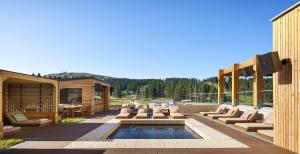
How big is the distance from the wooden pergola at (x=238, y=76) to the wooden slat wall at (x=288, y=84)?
7010 mm

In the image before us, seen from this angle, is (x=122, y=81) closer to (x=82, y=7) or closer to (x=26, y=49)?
(x=26, y=49)

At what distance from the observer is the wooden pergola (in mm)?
16141

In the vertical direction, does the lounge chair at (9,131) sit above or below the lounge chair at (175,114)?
above

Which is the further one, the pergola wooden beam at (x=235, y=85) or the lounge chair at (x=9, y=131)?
the pergola wooden beam at (x=235, y=85)

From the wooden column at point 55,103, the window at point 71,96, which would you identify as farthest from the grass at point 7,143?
the window at point 71,96

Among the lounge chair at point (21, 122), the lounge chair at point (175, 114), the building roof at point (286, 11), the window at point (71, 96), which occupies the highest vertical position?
the building roof at point (286, 11)

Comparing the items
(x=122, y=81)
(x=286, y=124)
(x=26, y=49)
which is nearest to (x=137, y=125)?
(x=286, y=124)

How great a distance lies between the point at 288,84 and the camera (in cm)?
793

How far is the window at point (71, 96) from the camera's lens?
74.3 feet

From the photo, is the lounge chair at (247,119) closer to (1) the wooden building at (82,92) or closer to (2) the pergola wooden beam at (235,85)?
(2) the pergola wooden beam at (235,85)

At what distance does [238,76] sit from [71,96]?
11449mm

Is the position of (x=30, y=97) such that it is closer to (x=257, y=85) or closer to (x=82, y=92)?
(x=82, y=92)

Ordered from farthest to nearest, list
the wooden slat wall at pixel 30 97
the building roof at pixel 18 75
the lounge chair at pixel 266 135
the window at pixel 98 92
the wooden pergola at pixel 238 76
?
the window at pixel 98 92
the wooden pergola at pixel 238 76
the wooden slat wall at pixel 30 97
the building roof at pixel 18 75
the lounge chair at pixel 266 135

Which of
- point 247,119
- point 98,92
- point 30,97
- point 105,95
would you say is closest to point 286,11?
point 247,119
